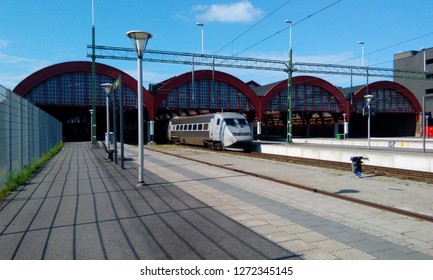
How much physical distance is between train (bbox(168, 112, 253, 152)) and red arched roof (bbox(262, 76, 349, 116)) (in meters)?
23.1

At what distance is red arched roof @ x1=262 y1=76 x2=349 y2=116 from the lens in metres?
56.1

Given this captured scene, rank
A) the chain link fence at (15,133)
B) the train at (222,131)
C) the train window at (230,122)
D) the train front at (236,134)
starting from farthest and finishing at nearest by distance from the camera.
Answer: the train window at (230,122) → the train at (222,131) → the train front at (236,134) → the chain link fence at (15,133)

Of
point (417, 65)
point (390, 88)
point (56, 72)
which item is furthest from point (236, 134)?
point (417, 65)

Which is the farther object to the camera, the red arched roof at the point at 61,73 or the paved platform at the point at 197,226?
the red arched roof at the point at 61,73

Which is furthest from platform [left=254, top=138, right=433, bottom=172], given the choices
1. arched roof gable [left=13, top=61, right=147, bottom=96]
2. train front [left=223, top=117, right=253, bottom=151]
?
arched roof gable [left=13, top=61, right=147, bottom=96]

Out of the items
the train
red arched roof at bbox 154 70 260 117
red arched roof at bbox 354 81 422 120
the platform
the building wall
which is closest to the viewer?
the platform

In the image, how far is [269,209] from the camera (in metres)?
7.66

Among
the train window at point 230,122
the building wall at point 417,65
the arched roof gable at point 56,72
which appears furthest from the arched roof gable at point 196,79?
the building wall at point 417,65

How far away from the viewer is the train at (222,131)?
27.8 meters

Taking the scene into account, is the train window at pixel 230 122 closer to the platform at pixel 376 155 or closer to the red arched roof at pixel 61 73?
the platform at pixel 376 155

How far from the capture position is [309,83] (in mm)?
58125

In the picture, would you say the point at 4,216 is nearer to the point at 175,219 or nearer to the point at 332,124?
the point at 175,219

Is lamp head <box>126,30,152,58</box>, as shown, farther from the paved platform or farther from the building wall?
the building wall
